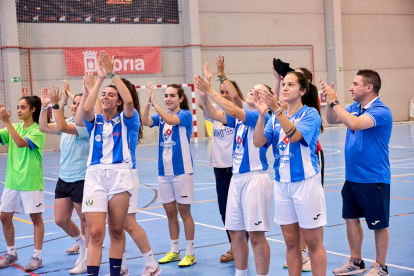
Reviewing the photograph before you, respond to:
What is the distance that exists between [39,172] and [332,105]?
3.20 metres

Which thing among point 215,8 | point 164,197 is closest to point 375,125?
point 164,197

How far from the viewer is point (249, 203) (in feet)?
14.5

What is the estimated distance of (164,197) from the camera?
5.80 m

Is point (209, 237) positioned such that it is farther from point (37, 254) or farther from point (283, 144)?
point (283, 144)

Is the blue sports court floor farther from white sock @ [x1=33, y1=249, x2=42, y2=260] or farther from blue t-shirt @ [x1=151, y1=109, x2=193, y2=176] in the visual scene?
blue t-shirt @ [x1=151, y1=109, x2=193, y2=176]

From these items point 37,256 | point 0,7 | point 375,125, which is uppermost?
point 0,7

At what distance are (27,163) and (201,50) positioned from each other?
1764 centimetres

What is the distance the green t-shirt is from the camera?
226 inches

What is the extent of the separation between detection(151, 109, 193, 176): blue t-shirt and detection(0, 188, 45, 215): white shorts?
1.32 meters

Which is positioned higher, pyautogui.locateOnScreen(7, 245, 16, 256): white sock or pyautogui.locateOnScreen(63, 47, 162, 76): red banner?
pyautogui.locateOnScreen(63, 47, 162, 76): red banner

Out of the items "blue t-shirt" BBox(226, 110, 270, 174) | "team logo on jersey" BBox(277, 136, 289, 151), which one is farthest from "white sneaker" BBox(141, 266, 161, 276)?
"team logo on jersey" BBox(277, 136, 289, 151)

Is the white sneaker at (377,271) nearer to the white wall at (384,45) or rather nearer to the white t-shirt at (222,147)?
the white t-shirt at (222,147)

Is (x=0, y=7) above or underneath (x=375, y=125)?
above

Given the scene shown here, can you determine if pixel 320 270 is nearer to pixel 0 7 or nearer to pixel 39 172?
pixel 39 172
